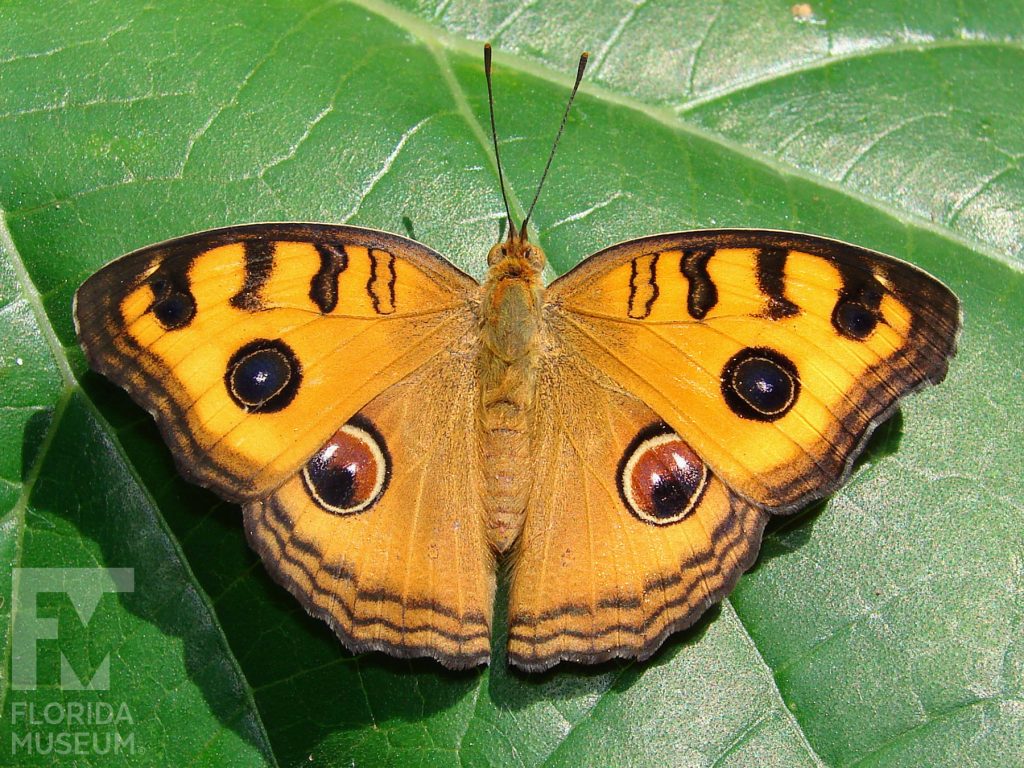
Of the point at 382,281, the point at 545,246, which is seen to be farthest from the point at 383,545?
the point at 545,246

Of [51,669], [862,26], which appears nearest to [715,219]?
[862,26]

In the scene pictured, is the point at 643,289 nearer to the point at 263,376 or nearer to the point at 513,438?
the point at 513,438

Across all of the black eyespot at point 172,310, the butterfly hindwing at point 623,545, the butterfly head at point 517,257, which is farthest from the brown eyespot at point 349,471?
the butterfly head at point 517,257

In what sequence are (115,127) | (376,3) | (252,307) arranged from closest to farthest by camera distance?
(252,307), (115,127), (376,3)

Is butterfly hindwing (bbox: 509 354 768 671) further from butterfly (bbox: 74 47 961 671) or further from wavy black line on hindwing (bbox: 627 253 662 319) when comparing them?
wavy black line on hindwing (bbox: 627 253 662 319)

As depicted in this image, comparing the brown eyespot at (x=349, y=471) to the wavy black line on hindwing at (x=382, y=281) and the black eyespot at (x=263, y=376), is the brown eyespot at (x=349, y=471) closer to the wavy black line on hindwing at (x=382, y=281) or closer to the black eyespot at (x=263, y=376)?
the black eyespot at (x=263, y=376)

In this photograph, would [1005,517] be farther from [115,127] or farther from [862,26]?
[115,127]
